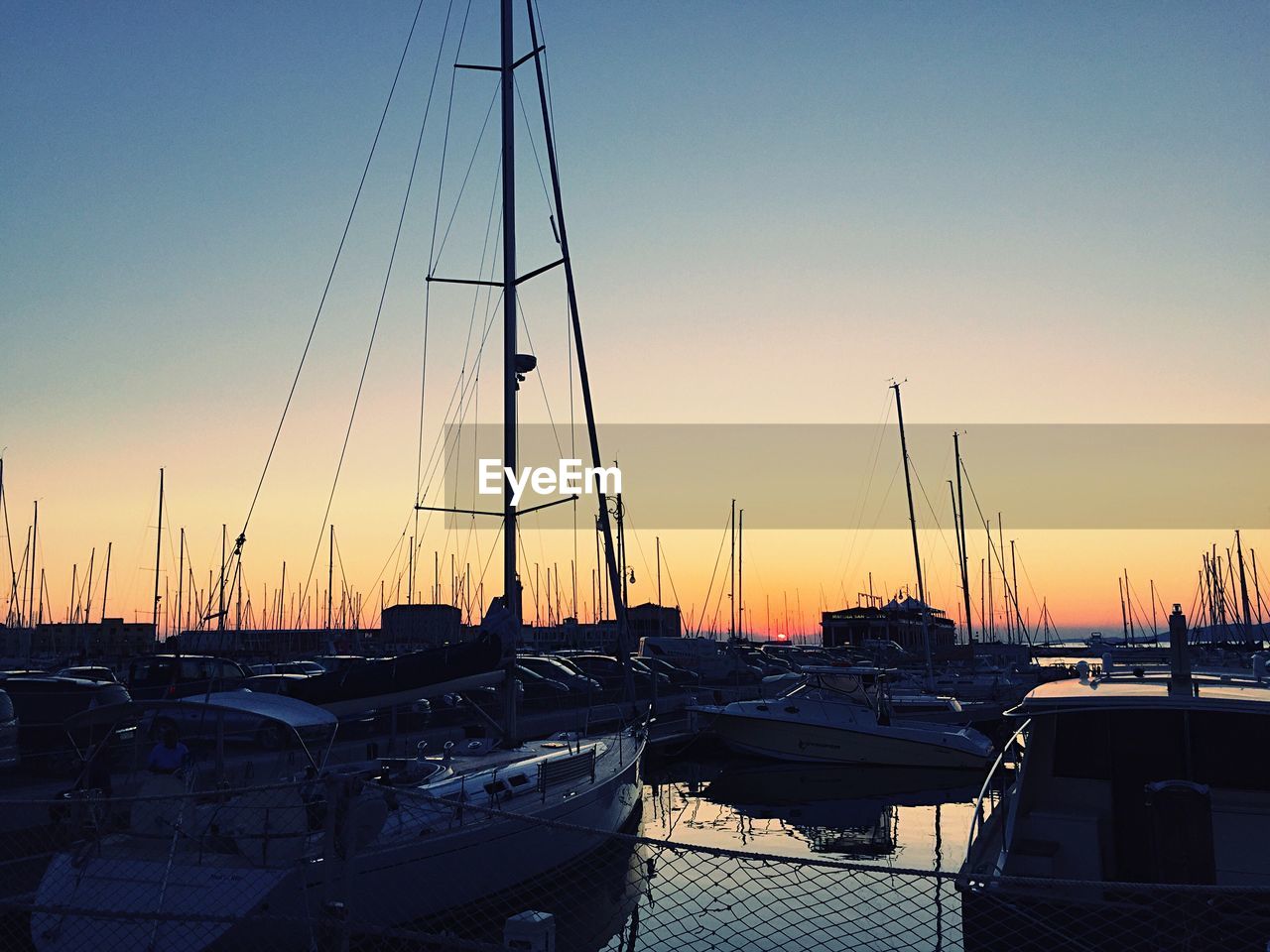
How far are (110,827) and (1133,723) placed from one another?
10514 millimetres

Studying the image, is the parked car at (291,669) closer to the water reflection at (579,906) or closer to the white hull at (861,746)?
the white hull at (861,746)

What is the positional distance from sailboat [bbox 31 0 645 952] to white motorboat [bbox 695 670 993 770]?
1326 centimetres

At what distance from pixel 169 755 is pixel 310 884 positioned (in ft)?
8.57

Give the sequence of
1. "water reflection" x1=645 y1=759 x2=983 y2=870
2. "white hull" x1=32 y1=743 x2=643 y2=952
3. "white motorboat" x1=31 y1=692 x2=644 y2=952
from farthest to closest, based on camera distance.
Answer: "water reflection" x1=645 y1=759 x2=983 y2=870 → "white hull" x1=32 y1=743 x2=643 y2=952 → "white motorboat" x1=31 y1=692 x2=644 y2=952

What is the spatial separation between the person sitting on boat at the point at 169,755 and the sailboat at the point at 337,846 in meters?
0.14

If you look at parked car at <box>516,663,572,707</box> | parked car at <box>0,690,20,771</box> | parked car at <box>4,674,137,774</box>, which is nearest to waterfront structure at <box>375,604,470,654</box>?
parked car at <box>516,663,572,707</box>

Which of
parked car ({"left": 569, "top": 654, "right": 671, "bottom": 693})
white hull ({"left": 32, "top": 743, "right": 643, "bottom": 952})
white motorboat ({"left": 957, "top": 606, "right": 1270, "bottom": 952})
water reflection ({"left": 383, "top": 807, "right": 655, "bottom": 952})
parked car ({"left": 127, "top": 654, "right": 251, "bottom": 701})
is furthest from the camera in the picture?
parked car ({"left": 569, "top": 654, "right": 671, "bottom": 693})

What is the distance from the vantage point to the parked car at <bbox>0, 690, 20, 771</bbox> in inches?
704

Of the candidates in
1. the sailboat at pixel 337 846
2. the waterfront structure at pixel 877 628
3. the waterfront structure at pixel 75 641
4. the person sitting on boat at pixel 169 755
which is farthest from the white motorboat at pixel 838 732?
the waterfront structure at pixel 877 628

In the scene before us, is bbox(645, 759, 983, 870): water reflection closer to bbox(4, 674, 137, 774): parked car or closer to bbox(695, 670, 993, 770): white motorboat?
bbox(695, 670, 993, 770): white motorboat

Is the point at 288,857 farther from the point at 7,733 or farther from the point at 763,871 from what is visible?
A: the point at 7,733

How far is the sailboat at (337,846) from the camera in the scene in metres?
7.78

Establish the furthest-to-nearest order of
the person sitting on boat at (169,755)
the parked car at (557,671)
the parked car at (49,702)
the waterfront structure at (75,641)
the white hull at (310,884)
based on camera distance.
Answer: the waterfront structure at (75,641), the parked car at (557,671), the parked car at (49,702), the person sitting on boat at (169,755), the white hull at (310,884)

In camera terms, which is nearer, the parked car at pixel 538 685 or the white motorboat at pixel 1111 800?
the white motorboat at pixel 1111 800
